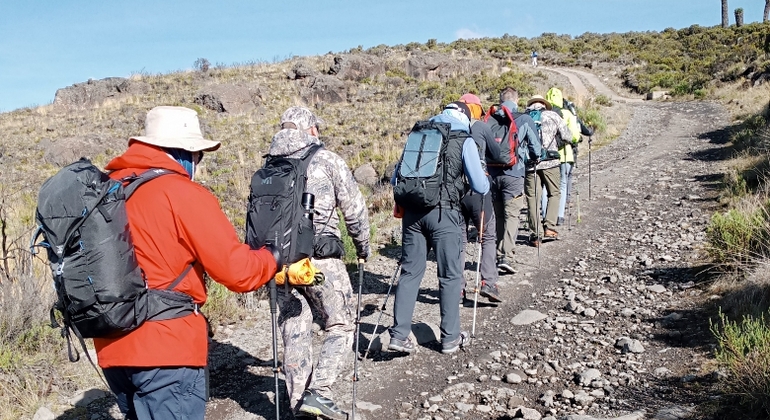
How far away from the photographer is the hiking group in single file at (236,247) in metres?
2.51

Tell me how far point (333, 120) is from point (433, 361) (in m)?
23.7

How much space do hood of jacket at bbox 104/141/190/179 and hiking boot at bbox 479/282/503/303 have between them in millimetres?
4566

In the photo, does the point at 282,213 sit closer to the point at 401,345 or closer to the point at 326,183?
the point at 326,183

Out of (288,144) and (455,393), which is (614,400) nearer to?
(455,393)

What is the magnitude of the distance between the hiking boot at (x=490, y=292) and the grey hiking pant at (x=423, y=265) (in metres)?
1.32

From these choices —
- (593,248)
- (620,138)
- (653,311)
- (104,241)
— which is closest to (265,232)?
(104,241)

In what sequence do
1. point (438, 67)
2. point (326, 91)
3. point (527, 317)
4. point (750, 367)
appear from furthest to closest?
point (438, 67) → point (326, 91) → point (527, 317) → point (750, 367)

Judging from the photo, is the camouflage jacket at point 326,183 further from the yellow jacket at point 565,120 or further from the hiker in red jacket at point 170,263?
the yellow jacket at point 565,120

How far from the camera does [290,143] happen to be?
13.4 feet

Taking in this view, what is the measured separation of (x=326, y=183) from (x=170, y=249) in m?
1.57

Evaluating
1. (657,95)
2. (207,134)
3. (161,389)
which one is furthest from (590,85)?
(161,389)

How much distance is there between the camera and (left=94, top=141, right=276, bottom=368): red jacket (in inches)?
105

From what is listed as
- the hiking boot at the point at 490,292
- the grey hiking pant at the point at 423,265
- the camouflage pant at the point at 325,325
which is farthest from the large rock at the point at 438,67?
the camouflage pant at the point at 325,325

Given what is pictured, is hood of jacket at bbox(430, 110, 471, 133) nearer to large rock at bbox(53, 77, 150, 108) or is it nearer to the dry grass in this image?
the dry grass
